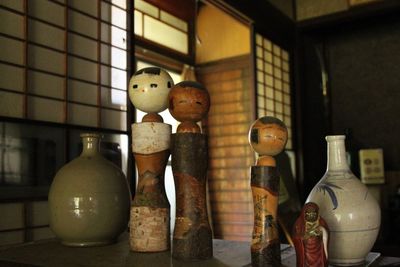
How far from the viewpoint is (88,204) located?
3.78ft

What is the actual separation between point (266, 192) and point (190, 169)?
0.20m

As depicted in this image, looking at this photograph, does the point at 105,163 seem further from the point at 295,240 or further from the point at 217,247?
the point at 295,240

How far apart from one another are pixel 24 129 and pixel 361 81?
3.60 metres

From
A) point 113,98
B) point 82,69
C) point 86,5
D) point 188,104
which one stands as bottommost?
point 188,104

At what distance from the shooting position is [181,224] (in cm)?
98

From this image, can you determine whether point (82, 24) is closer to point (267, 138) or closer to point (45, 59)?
point (45, 59)

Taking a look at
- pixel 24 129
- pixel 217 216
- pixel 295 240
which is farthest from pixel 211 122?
pixel 295 240

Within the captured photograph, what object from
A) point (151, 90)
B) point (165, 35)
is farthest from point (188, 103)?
point (165, 35)

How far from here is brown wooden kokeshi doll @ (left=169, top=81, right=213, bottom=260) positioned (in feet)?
3.18

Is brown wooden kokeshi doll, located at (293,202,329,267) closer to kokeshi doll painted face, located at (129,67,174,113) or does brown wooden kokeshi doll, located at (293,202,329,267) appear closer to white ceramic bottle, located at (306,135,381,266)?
white ceramic bottle, located at (306,135,381,266)

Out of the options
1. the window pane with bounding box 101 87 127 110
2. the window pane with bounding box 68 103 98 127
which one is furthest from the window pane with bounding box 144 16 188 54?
the window pane with bounding box 68 103 98 127

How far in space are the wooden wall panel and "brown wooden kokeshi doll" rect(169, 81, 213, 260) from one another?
3865 mm

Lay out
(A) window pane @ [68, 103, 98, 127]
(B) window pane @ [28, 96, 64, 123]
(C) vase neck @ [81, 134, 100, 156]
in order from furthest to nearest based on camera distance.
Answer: (A) window pane @ [68, 103, 98, 127] → (B) window pane @ [28, 96, 64, 123] → (C) vase neck @ [81, 134, 100, 156]

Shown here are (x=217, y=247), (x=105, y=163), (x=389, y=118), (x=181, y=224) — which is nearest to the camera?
(x=181, y=224)
